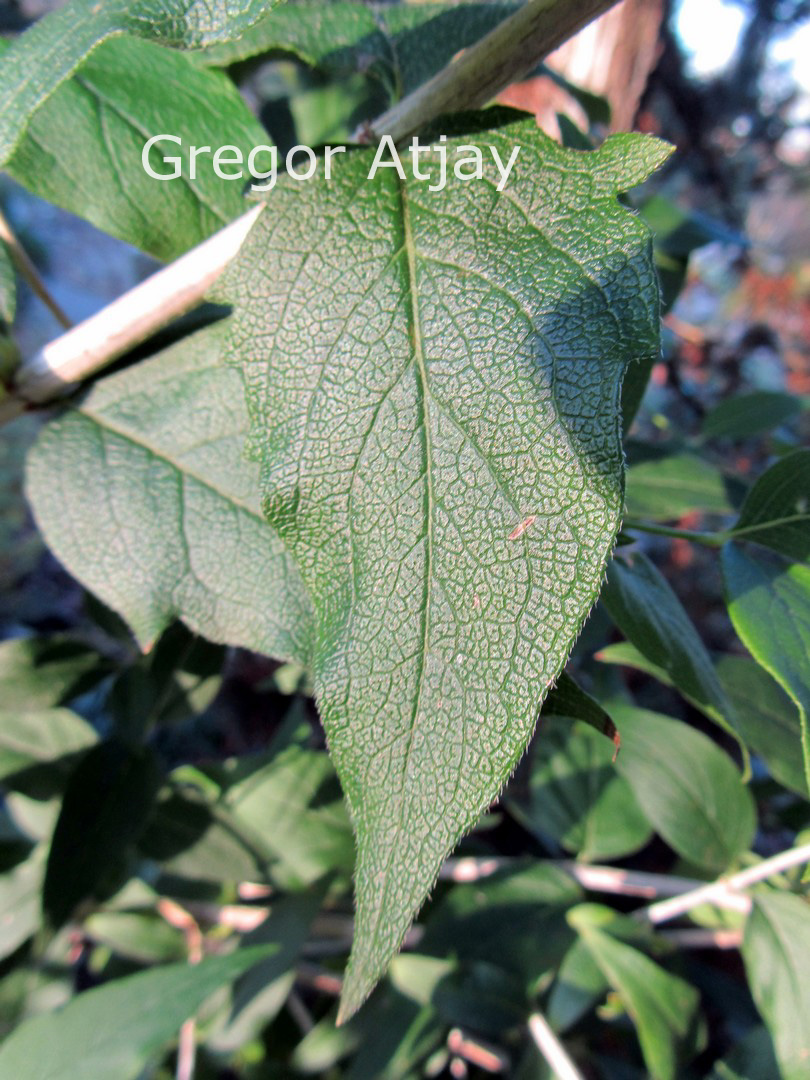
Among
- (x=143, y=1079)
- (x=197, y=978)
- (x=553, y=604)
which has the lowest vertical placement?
(x=143, y=1079)

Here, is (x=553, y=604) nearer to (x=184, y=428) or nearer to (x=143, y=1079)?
(x=184, y=428)

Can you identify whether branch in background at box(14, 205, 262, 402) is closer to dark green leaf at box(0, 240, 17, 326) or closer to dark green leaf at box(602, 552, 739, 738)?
dark green leaf at box(0, 240, 17, 326)

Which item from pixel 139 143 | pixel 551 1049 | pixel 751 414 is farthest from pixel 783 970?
pixel 139 143

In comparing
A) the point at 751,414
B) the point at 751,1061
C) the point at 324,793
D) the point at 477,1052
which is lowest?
the point at 477,1052

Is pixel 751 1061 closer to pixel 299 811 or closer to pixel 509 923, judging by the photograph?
pixel 509 923

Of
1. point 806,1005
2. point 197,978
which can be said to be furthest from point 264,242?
point 806,1005

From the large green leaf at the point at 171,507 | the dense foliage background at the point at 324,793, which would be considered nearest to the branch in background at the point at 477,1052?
the dense foliage background at the point at 324,793

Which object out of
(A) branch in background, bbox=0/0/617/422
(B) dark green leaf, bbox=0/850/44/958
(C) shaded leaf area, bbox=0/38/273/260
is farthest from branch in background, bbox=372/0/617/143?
(B) dark green leaf, bbox=0/850/44/958
